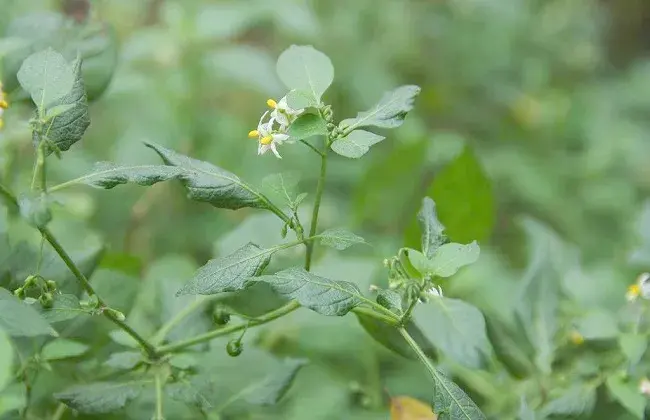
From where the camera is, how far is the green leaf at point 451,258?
656 mm

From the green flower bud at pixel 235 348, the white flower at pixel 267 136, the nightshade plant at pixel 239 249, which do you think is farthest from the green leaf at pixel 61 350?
the white flower at pixel 267 136

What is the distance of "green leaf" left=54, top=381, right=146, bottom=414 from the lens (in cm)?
71

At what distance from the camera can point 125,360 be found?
0.73 meters

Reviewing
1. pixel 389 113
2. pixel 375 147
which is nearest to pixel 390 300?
pixel 389 113

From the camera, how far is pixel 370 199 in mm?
1365

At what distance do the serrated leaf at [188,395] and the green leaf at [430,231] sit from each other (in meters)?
0.25

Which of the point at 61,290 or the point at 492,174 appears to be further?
the point at 492,174

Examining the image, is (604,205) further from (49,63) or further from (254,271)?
(49,63)

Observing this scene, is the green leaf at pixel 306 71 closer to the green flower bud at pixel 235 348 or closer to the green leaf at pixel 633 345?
the green flower bud at pixel 235 348

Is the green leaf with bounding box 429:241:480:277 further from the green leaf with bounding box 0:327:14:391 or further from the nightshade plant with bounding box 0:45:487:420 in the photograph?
the green leaf with bounding box 0:327:14:391

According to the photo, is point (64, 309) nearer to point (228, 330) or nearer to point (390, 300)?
point (228, 330)

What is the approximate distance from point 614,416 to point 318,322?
0.42m

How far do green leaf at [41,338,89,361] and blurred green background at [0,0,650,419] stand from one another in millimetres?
99

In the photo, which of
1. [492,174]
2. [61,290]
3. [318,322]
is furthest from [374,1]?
[61,290]
